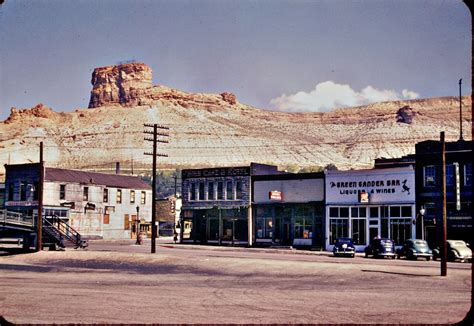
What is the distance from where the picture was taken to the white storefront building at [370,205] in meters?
56.6

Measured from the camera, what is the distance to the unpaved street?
19.5 metres

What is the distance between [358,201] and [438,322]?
42.4 metres

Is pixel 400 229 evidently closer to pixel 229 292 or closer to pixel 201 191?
pixel 201 191

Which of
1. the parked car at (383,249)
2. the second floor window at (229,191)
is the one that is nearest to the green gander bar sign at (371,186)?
the parked car at (383,249)

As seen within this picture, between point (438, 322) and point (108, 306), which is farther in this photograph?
point (108, 306)

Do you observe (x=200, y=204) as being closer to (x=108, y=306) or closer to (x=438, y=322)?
(x=108, y=306)

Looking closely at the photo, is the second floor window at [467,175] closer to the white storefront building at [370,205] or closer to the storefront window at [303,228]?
the white storefront building at [370,205]

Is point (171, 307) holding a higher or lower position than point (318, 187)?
lower

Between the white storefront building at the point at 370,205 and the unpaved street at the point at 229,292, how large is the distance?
18855 mm

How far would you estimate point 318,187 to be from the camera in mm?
63969

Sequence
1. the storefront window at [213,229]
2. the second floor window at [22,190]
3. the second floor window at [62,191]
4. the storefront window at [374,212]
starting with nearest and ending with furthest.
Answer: the storefront window at [374,212] < the storefront window at [213,229] < the second floor window at [22,190] < the second floor window at [62,191]

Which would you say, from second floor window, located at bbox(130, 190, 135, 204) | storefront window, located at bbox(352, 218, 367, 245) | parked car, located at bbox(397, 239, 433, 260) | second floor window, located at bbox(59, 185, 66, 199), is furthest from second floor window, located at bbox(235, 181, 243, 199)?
parked car, located at bbox(397, 239, 433, 260)

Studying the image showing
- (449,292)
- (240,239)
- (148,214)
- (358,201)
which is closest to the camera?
(449,292)

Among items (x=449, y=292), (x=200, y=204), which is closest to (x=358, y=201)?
(x=200, y=204)
